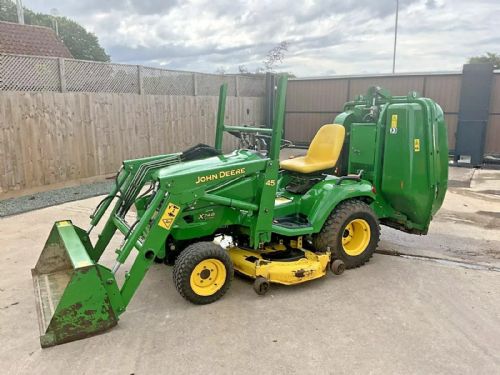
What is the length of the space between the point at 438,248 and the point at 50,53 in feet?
58.8

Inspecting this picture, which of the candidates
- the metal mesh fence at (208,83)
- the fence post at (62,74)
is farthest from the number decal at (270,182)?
the metal mesh fence at (208,83)

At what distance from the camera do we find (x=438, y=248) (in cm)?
509

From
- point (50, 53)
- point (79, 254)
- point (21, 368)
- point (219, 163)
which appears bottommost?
point (21, 368)

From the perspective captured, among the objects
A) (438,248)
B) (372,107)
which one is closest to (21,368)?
(372,107)

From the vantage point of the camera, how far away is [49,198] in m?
7.57

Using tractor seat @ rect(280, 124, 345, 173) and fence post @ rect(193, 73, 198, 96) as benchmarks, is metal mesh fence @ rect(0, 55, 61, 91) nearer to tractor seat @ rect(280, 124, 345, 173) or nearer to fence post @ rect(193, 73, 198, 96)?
fence post @ rect(193, 73, 198, 96)

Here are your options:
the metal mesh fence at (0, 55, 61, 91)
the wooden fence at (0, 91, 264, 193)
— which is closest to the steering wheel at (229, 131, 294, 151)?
the wooden fence at (0, 91, 264, 193)

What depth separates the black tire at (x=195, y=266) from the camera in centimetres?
343

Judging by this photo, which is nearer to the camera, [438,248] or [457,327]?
[457,327]

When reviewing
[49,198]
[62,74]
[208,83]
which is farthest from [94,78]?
[208,83]

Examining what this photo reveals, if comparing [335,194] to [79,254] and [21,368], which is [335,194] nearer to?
[79,254]

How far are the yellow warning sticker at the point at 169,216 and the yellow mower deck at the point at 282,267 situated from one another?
904 millimetres

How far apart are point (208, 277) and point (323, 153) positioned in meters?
1.90

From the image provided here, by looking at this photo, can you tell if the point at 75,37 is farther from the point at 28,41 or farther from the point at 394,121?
the point at 394,121
